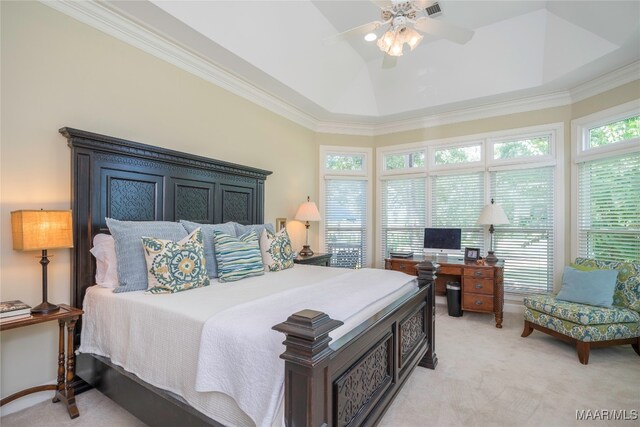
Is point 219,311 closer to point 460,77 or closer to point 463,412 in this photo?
point 463,412

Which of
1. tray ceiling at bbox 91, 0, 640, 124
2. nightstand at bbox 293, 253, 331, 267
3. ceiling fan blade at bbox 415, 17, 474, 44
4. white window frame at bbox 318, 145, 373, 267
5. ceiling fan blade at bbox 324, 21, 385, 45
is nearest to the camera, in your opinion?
ceiling fan blade at bbox 415, 17, 474, 44

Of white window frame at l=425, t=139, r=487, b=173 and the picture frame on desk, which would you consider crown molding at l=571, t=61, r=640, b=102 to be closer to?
white window frame at l=425, t=139, r=487, b=173

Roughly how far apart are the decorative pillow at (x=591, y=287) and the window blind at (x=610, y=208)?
70 cm

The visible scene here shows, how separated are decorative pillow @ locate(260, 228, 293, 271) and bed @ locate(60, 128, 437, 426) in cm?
73

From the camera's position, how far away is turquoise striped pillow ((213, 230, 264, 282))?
2.58 metres

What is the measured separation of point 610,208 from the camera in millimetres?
3672

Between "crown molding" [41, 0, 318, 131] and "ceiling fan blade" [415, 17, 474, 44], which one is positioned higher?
"crown molding" [41, 0, 318, 131]

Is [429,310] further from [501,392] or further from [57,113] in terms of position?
[57,113]

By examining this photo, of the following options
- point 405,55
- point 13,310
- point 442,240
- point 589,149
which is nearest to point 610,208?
point 589,149

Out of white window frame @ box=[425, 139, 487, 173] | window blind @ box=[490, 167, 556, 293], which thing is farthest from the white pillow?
window blind @ box=[490, 167, 556, 293]

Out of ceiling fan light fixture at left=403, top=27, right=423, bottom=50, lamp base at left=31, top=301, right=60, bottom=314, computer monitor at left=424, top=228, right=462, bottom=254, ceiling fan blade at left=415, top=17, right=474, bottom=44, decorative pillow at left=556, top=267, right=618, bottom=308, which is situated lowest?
→ decorative pillow at left=556, top=267, right=618, bottom=308

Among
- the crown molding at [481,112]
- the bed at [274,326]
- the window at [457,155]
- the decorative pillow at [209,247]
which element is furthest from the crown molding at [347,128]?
the decorative pillow at [209,247]

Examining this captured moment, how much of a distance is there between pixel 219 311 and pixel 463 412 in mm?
1797

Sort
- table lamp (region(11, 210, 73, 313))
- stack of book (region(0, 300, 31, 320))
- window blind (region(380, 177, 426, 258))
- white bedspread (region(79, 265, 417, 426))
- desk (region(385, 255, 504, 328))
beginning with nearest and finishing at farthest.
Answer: white bedspread (region(79, 265, 417, 426)) → stack of book (region(0, 300, 31, 320)) → table lamp (region(11, 210, 73, 313)) → desk (region(385, 255, 504, 328)) → window blind (region(380, 177, 426, 258))
